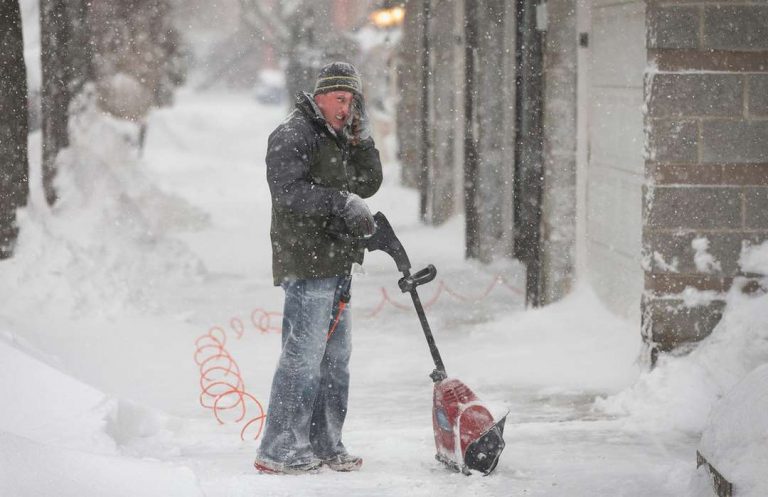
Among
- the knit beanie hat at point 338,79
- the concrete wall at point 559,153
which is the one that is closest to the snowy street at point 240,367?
the concrete wall at point 559,153

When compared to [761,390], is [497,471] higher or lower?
lower

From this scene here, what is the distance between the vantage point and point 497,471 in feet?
17.8

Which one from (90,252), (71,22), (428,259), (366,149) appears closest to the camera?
(366,149)

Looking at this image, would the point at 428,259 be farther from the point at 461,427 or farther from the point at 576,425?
the point at 461,427

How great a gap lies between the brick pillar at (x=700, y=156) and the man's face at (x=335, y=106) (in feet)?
7.28

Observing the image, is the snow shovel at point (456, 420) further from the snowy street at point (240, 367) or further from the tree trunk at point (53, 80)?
the tree trunk at point (53, 80)

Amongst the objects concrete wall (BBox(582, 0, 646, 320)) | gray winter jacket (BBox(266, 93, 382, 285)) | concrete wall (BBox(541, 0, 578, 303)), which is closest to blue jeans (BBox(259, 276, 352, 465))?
gray winter jacket (BBox(266, 93, 382, 285))

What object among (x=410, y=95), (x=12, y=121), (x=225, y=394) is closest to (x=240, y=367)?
(x=225, y=394)

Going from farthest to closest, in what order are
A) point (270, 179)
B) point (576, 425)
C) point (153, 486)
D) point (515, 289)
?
point (515, 289), point (576, 425), point (270, 179), point (153, 486)

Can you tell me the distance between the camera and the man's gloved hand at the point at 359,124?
548 centimetres

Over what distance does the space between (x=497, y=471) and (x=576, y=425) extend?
3.39 feet

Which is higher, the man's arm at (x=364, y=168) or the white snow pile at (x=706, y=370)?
the man's arm at (x=364, y=168)

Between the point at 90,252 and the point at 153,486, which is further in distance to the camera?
the point at 90,252

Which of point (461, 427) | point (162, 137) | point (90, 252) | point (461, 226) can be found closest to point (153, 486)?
point (461, 427)
